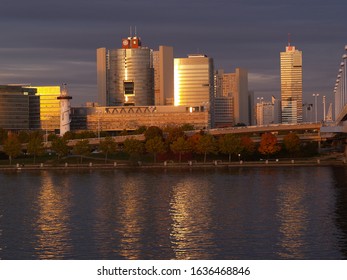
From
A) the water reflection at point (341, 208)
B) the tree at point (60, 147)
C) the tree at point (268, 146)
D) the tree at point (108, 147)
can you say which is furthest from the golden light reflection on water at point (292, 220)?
the tree at point (60, 147)

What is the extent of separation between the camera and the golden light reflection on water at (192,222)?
37281 mm

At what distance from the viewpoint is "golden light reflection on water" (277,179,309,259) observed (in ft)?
122

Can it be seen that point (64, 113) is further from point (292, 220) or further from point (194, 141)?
point (292, 220)

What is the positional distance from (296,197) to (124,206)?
12.4 m

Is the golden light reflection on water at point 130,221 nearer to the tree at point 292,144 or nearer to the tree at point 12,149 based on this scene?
the tree at point 12,149

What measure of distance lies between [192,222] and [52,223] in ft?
25.4

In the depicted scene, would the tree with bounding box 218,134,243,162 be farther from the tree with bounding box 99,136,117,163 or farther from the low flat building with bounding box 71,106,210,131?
the low flat building with bounding box 71,106,210,131

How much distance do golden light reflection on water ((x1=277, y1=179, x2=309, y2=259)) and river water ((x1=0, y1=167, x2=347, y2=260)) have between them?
0.16ft

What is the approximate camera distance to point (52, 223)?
46469 mm

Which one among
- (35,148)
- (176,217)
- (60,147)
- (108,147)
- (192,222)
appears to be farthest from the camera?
(108,147)

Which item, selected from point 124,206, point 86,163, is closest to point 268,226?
point 124,206

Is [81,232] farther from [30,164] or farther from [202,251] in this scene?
[30,164]

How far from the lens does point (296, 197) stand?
193 feet

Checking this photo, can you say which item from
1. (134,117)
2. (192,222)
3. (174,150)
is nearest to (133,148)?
(174,150)
